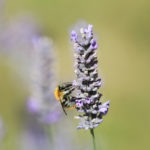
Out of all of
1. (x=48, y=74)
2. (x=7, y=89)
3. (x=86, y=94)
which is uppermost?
(x=7, y=89)

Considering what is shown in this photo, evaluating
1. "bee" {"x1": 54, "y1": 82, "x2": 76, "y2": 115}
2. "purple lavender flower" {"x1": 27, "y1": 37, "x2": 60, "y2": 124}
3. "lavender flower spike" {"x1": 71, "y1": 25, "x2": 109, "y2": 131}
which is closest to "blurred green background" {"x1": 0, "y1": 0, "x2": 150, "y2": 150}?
"purple lavender flower" {"x1": 27, "y1": 37, "x2": 60, "y2": 124}

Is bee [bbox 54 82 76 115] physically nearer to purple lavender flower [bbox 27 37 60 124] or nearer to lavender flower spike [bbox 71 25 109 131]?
lavender flower spike [bbox 71 25 109 131]

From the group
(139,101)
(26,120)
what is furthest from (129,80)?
(26,120)

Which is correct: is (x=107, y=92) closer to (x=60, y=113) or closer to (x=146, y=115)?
(x=146, y=115)

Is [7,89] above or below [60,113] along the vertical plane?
above

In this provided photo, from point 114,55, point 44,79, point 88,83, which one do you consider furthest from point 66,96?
point 114,55

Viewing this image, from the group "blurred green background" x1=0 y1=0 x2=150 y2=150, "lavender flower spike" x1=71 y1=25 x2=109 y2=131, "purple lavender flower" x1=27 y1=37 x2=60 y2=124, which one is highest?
"blurred green background" x1=0 y1=0 x2=150 y2=150

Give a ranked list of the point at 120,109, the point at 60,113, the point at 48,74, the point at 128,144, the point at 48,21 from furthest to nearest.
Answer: the point at 48,21
the point at 120,109
the point at 128,144
the point at 60,113
the point at 48,74

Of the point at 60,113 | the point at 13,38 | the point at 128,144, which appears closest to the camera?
the point at 60,113
